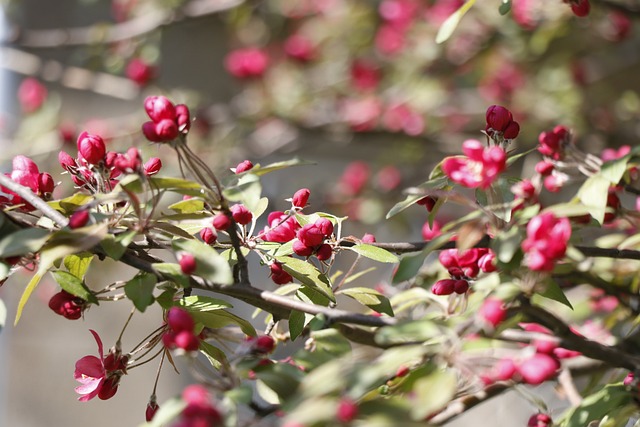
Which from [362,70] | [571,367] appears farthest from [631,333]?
[362,70]

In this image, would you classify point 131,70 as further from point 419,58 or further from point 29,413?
point 29,413

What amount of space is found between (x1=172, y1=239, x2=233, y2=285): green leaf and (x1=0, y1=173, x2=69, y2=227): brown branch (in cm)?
11

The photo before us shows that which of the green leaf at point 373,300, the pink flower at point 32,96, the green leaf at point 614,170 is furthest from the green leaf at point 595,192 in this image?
the pink flower at point 32,96

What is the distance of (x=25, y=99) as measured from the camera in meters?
2.45

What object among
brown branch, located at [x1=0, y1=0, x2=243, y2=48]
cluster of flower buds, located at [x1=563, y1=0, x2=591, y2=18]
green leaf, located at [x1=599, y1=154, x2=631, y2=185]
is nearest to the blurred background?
brown branch, located at [x1=0, y1=0, x2=243, y2=48]

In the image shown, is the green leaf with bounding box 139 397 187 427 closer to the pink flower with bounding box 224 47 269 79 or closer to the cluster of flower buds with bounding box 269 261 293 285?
the cluster of flower buds with bounding box 269 261 293 285

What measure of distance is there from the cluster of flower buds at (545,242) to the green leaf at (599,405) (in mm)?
219

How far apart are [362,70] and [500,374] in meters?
2.35

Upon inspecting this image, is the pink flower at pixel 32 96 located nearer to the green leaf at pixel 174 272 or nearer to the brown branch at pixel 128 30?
the brown branch at pixel 128 30

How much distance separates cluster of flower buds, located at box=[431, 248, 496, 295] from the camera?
30.5 inches

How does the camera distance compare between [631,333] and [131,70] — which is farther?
[131,70]

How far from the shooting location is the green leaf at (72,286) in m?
0.71

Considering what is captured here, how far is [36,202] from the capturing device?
0.71 meters

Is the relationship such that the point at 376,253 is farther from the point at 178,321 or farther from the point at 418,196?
the point at 178,321
